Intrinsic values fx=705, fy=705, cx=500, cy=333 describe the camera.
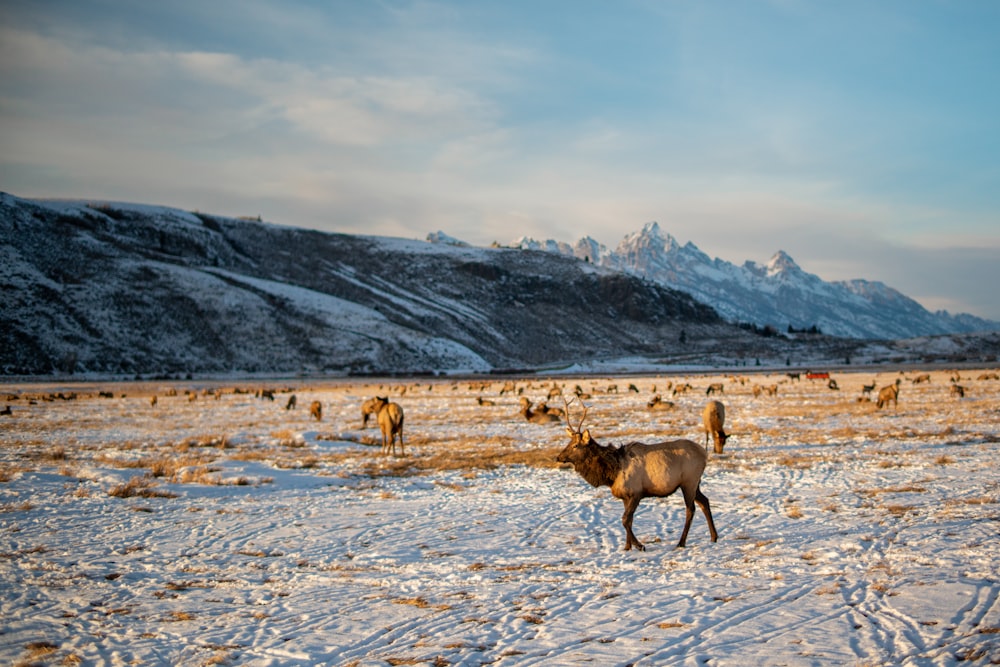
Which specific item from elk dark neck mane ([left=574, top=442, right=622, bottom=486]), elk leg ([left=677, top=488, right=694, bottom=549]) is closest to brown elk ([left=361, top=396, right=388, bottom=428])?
elk dark neck mane ([left=574, top=442, right=622, bottom=486])

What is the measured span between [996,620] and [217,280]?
111 m

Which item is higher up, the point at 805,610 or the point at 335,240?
the point at 335,240

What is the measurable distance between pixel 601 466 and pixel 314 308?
103617 millimetres

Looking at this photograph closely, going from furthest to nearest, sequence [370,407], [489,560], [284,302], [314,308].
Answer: [314,308] < [284,302] < [370,407] < [489,560]

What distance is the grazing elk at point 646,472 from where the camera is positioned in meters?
9.93

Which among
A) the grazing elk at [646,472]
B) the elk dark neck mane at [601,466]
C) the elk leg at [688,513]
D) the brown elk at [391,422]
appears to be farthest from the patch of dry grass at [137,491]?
the elk leg at [688,513]

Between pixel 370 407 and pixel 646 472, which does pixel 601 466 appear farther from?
pixel 370 407

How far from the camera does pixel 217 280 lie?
10644 centimetres

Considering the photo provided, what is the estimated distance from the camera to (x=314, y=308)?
109m

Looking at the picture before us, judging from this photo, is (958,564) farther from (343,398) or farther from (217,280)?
(217,280)

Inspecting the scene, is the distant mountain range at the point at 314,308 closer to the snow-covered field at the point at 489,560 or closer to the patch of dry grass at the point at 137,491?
the snow-covered field at the point at 489,560

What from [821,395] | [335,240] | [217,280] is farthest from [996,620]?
[335,240]

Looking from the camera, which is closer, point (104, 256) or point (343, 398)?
point (343, 398)

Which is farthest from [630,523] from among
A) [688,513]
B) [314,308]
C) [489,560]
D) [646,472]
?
[314,308]
